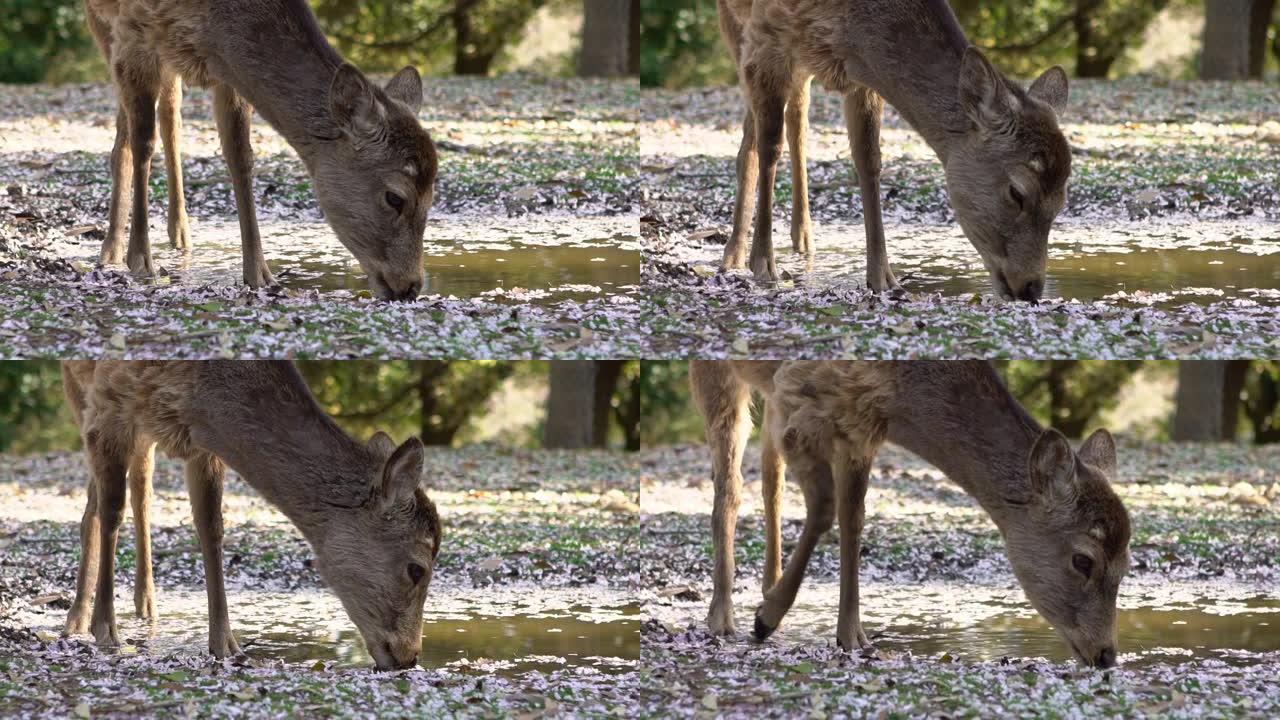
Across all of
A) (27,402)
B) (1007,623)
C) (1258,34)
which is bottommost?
(27,402)

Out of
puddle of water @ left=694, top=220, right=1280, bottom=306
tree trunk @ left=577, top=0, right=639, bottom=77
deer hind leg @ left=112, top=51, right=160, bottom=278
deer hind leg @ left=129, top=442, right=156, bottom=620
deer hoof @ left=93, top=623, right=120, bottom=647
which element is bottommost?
deer hoof @ left=93, top=623, right=120, bottom=647

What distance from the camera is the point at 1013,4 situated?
23.9 metres

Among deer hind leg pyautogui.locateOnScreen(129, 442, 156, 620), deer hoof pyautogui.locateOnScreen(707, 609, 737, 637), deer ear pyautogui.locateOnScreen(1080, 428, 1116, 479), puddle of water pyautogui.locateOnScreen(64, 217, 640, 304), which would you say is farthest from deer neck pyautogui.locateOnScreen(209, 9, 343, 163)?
deer ear pyautogui.locateOnScreen(1080, 428, 1116, 479)

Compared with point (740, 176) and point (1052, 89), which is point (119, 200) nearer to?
point (740, 176)

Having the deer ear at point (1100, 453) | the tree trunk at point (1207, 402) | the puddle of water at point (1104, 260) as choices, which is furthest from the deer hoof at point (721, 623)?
the tree trunk at point (1207, 402)

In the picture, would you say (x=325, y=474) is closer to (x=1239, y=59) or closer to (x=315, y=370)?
(x=315, y=370)

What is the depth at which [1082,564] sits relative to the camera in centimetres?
792

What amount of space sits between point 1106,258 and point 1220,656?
304 centimetres

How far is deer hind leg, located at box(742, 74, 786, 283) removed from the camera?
9320 millimetres

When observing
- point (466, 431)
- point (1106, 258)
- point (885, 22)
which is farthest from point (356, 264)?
point (466, 431)

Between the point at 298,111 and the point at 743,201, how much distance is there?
3043 millimetres

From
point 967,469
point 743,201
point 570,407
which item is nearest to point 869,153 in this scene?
point 743,201

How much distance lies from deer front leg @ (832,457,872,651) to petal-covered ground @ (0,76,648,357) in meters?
1.27

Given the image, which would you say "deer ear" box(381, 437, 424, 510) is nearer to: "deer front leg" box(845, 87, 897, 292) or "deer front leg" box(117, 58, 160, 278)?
"deer front leg" box(117, 58, 160, 278)
